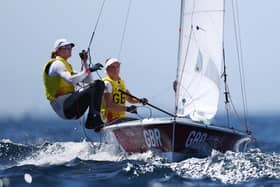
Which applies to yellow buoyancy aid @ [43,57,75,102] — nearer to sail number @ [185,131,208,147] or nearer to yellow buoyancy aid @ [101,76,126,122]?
yellow buoyancy aid @ [101,76,126,122]

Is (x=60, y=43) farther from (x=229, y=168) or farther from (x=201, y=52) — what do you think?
(x=229, y=168)

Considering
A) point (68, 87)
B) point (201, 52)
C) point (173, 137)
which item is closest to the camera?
point (173, 137)

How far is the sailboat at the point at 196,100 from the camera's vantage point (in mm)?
12055

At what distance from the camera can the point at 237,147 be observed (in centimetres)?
1284

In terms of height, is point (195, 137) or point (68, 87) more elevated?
point (68, 87)

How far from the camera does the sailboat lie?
12.1 meters

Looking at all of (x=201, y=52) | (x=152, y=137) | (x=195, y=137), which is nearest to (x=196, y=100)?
(x=201, y=52)

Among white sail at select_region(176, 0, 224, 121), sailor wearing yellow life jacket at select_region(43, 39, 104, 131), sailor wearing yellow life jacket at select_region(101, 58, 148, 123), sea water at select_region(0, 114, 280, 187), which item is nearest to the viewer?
sea water at select_region(0, 114, 280, 187)

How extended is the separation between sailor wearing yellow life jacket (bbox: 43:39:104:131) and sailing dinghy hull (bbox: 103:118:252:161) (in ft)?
A: 1.65

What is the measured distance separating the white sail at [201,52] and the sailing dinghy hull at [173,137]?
0.68 metres

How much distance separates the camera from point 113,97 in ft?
44.7

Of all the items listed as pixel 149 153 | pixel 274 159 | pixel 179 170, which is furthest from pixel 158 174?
pixel 274 159

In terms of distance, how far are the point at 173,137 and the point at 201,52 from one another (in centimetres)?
173

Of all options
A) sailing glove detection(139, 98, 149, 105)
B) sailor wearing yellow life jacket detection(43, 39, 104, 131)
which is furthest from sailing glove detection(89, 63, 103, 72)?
sailing glove detection(139, 98, 149, 105)
